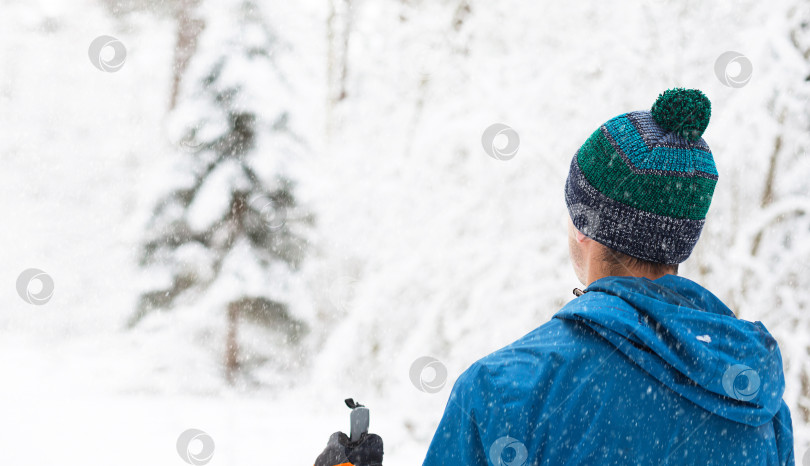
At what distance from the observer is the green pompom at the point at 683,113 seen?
118cm

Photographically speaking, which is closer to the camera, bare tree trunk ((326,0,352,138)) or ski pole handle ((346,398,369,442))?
ski pole handle ((346,398,369,442))

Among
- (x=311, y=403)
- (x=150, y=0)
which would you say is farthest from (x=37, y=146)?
(x=311, y=403)

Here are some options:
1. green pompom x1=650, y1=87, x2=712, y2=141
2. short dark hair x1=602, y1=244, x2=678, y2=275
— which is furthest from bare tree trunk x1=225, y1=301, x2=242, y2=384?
green pompom x1=650, y1=87, x2=712, y2=141

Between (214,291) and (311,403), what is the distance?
6.78 ft

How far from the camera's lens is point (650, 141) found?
1161 millimetres

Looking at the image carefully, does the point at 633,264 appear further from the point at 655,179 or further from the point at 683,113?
the point at 683,113

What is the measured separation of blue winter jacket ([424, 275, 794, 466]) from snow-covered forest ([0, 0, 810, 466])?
379 cm

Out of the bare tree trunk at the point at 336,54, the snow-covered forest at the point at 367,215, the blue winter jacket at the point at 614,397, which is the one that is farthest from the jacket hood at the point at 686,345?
the bare tree trunk at the point at 336,54

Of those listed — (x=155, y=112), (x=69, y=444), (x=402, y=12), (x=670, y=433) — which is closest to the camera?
(x=670, y=433)

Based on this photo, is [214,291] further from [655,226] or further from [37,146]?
[37,146]

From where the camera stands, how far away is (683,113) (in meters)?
1.18

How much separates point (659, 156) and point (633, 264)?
0.23 metres

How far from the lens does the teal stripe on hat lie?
44.9 inches

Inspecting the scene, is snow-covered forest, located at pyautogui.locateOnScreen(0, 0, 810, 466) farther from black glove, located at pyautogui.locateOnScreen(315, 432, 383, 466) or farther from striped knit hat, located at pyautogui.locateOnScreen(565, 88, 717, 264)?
black glove, located at pyautogui.locateOnScreen(315, 432, 383, 466)
